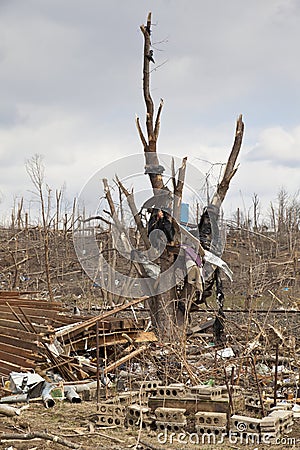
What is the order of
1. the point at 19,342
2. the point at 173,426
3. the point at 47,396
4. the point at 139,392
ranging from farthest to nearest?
the point at 19,342, the point at 47,396, the point at 139,392, the point at 173,426

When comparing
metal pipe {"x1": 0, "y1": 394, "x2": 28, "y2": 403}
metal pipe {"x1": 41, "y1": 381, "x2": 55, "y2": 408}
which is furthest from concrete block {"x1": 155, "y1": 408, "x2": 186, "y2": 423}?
metal pipe {"x1": 0, "y1": 394, "x2": 28, "y2": 403}

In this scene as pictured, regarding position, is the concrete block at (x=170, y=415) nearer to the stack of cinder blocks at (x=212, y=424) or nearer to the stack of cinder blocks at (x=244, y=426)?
the stack of cinder blocks at (x=212, y=424)

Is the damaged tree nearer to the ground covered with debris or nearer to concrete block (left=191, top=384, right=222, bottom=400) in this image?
the ground covered with debris

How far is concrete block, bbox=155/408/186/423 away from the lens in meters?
4.95

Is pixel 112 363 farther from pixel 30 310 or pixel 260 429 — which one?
pixel 260 429

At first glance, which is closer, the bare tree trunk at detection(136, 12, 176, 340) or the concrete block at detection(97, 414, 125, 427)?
the concrete block at detection(97, 414, 125, 427)

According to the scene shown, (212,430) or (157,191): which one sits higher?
(157,191)

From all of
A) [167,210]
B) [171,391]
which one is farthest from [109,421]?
[167,210]

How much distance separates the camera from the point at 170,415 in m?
4.98

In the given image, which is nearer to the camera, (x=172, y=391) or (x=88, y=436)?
(x=88, y=436)

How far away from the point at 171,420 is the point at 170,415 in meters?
0.04

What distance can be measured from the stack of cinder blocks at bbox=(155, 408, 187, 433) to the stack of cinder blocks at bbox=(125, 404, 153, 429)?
0.37ft

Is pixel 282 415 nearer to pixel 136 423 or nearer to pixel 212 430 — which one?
pixel 212 430

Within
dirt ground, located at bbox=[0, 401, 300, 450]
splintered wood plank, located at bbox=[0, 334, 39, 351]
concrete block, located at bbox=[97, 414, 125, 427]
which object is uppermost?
splintered wood plank, located at bbox=[0, 334, 39, 351]
